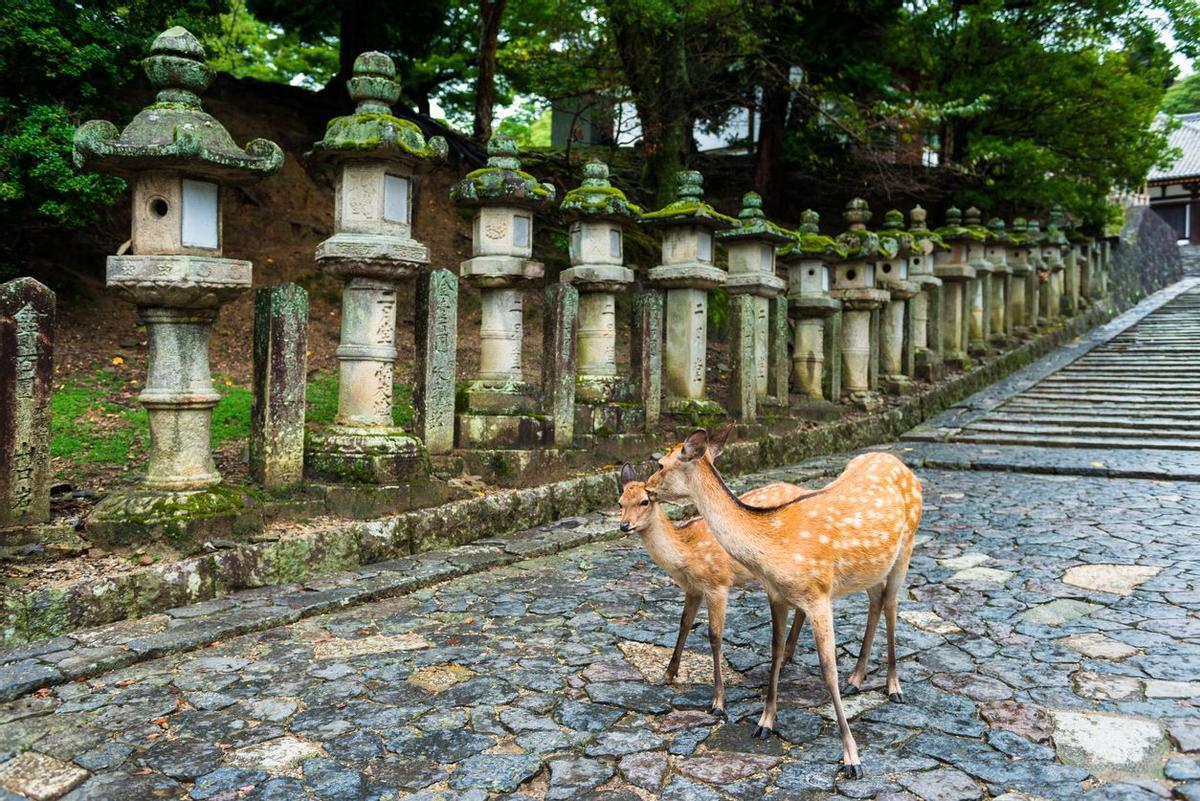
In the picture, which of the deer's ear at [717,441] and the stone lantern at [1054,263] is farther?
the stone lantern at [1054,263]

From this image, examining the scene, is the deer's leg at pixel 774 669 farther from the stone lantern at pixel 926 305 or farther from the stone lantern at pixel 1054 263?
the stone lantern at pixel 1054 263

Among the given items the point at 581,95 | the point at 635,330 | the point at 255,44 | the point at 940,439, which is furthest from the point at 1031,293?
the point at 255,44

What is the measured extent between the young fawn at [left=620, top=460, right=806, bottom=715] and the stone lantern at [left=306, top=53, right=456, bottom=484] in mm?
2733

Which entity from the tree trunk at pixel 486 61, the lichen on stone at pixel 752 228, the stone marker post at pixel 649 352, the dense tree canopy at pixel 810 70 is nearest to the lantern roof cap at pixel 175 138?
the stone marker post at pixel 649 352

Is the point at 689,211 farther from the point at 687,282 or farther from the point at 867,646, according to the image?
the point at 867,646

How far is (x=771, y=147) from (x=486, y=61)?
6.85m

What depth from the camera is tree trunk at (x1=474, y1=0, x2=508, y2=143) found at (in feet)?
47.8

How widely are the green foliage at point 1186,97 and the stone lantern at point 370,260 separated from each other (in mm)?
49039

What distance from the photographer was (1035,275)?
68.7ft

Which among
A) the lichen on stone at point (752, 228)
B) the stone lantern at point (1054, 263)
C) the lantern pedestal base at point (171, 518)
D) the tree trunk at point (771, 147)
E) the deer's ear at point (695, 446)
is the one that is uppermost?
the tree trunk at point (771, 147)

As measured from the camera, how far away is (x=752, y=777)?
3.28 meters

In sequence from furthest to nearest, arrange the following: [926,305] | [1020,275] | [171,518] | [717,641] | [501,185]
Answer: [1020,275] < [926,305] < [501,185] < [171,518] < [717,641]

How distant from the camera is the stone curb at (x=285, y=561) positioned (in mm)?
4410

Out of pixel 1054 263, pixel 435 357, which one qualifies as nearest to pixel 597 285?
pixel 435 357
